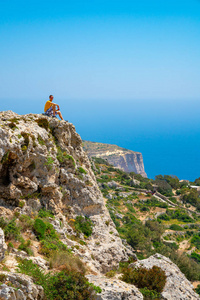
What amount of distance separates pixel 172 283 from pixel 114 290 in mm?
6004

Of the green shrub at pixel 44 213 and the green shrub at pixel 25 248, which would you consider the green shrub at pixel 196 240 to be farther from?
the green shrub at pixel 25 248

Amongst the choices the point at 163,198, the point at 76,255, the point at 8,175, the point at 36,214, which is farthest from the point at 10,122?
the point at 163,198

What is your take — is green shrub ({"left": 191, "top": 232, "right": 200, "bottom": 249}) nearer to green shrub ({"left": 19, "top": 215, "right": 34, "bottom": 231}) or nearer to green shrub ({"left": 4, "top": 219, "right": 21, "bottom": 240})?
green shrub ({"left": 19, "top": 215, "right": 34, "bottom": 231})

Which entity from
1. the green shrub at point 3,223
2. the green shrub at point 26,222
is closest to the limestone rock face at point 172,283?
the green shrub at point 26,222

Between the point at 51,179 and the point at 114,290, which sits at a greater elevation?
the point at 51,179

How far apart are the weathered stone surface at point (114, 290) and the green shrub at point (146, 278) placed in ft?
8.53

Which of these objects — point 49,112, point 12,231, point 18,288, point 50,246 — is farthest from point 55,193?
point 18,288

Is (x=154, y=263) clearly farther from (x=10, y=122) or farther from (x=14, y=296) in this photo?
(x=10, y=122)

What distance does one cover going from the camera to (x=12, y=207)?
12859 millimetres

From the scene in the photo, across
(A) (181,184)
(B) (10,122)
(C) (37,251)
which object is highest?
(A) (181,184)

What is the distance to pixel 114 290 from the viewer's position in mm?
9375

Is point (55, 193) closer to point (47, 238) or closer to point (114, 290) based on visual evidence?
point (47, 238)

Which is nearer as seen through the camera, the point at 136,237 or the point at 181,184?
the point at 136,237

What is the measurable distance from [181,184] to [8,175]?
7039 cm
